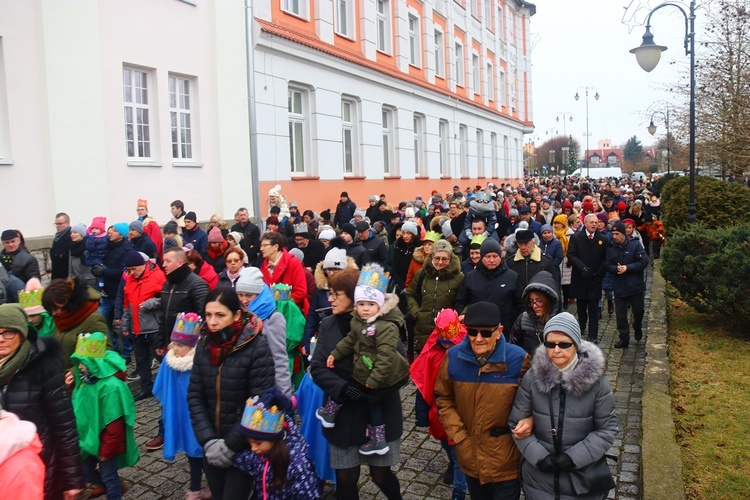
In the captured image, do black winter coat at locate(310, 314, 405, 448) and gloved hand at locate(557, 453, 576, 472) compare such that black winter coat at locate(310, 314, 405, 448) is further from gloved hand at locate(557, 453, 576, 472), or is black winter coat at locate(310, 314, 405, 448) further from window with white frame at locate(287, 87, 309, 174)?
window with white frame at locate(287, 87, 309, 174)

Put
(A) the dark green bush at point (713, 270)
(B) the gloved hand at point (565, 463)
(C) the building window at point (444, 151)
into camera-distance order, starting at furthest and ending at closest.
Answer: (C) the building window at point (444, 151) < (A) the dark green bush at point (713, 270) < (B) the gloved hand at point (565, 463)

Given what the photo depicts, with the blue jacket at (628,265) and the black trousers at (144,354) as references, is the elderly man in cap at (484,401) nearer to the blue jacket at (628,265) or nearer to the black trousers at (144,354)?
the black trousers at (144,354)

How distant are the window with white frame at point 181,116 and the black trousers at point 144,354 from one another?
7.97m

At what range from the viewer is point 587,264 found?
31.1 ft

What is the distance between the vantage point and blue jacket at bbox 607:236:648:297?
9094mm

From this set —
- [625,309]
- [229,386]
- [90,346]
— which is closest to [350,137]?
[625,309]

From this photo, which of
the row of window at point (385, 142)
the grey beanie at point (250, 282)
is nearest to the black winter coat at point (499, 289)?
the grey beanie at point (250, 282)

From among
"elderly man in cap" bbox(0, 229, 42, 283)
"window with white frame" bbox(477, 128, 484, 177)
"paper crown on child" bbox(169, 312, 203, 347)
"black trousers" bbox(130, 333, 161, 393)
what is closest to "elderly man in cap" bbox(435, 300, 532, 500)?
"paper crown on child" bbox(169, 312, 203, 347)

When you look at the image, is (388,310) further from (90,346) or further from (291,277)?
(291,277)

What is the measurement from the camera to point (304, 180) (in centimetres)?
1795

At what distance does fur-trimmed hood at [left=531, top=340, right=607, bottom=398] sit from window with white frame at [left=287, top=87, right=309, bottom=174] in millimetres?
15142

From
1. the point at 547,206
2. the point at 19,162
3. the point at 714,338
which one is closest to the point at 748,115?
the point at 547,206

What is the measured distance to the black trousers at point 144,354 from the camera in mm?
7215

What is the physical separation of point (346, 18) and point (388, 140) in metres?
4.79
